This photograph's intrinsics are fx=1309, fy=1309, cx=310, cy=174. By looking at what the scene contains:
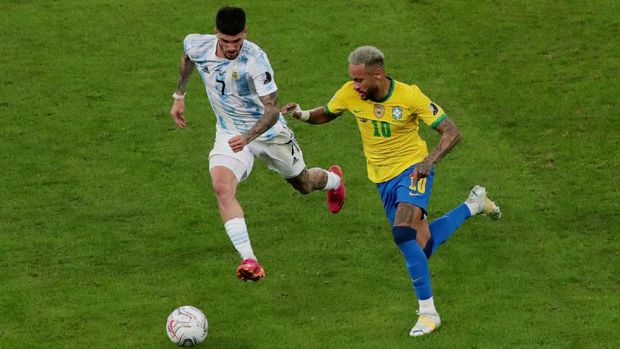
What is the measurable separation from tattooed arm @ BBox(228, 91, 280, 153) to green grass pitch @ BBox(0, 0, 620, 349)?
178 centimetres

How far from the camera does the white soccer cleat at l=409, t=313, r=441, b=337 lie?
1251 centimetres

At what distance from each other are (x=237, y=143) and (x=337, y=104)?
4.02 feet

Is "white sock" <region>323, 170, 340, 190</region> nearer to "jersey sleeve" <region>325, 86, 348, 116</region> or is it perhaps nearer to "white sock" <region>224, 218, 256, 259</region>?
"jersey sleeve" <region>325, 86, 348, 116</region>

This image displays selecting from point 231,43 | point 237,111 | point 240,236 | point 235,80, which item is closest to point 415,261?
point 240,236

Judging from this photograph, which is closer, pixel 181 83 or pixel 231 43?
pixel 231 43

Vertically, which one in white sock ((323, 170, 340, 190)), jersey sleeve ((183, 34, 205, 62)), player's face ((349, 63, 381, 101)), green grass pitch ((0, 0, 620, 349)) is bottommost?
green grass pitch ((0, 0, 620, 349))

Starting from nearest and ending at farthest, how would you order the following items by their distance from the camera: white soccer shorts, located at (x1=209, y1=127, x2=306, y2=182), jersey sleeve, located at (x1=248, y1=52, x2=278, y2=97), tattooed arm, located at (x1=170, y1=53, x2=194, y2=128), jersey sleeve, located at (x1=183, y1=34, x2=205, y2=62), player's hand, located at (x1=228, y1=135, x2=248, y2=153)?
player's hand, located at (x1=228, y1=135, x2=248, y2=153) → jersey sleeve, located at (x1=248, y1=52, x2=278, y2=97) → white soccer shorts, located at (x1=209, y1=127, x2=306, y2=182) → jersey sleeve, located at (x1=183, y1=34, x2=205, y2=62) → tattooed arm, located at (x1=170, y1=53, x2=194, y2=128)

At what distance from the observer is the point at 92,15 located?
2172cm

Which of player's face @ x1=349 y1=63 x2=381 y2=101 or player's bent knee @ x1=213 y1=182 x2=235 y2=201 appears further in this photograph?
player's bent knee @ x1=213 y1=182 x2=235 y2=201

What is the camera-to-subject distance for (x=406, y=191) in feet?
42.1

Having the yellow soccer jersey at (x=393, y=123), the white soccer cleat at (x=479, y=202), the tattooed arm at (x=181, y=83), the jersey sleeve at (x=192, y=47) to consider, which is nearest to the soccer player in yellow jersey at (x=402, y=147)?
the yellow soccer jersey at (x=393, y=123)

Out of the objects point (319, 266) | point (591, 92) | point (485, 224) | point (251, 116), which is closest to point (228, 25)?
point (251, 116)

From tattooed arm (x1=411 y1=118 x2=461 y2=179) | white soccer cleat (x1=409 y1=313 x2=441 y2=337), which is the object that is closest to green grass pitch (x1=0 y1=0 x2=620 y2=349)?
white soccer cleat (x1=409 y1=313 x2=441 y2=337)

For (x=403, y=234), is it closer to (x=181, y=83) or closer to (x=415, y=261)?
(x=415, y=261)
